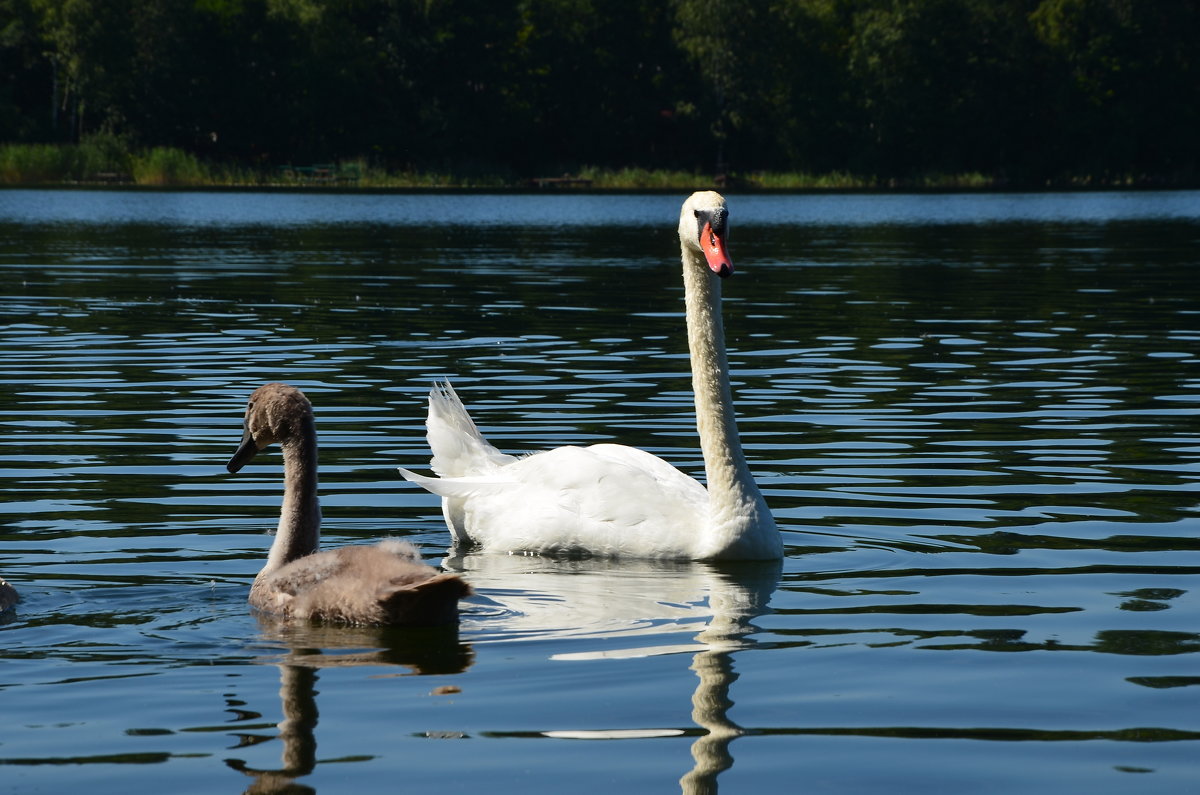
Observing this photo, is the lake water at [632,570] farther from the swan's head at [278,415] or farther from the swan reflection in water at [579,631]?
the swan's head at [278,415]

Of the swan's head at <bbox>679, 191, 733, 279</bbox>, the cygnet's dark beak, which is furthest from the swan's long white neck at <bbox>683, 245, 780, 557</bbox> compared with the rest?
the cygnet's dark beak

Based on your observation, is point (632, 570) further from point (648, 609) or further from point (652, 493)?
point (648, 609)

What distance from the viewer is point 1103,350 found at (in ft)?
58.8

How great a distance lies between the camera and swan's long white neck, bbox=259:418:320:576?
7.31 m

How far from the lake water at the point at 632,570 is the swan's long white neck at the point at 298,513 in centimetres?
34

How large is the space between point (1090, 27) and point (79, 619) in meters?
111

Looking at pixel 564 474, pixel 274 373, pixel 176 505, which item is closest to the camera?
pixel 564 474

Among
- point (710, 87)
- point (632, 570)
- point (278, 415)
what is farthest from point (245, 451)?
point (710, 87)

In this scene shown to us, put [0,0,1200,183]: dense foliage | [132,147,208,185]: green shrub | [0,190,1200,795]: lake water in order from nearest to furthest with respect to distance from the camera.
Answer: [0,190,1200,795]: lake water → [132,147,208,185]: green shrub → [0,0,1200,183]: dense foliage

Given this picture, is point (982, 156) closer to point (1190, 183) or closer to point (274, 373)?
point (1190, 183)

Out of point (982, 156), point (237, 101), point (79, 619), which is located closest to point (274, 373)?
point (79, 619)

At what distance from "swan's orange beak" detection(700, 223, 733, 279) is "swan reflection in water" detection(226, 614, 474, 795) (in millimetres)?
2192

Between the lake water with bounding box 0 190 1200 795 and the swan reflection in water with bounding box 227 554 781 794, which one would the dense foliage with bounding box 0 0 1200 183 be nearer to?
the lake water with bounding box 0 190 1200 795

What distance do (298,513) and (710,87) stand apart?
10499 cm
